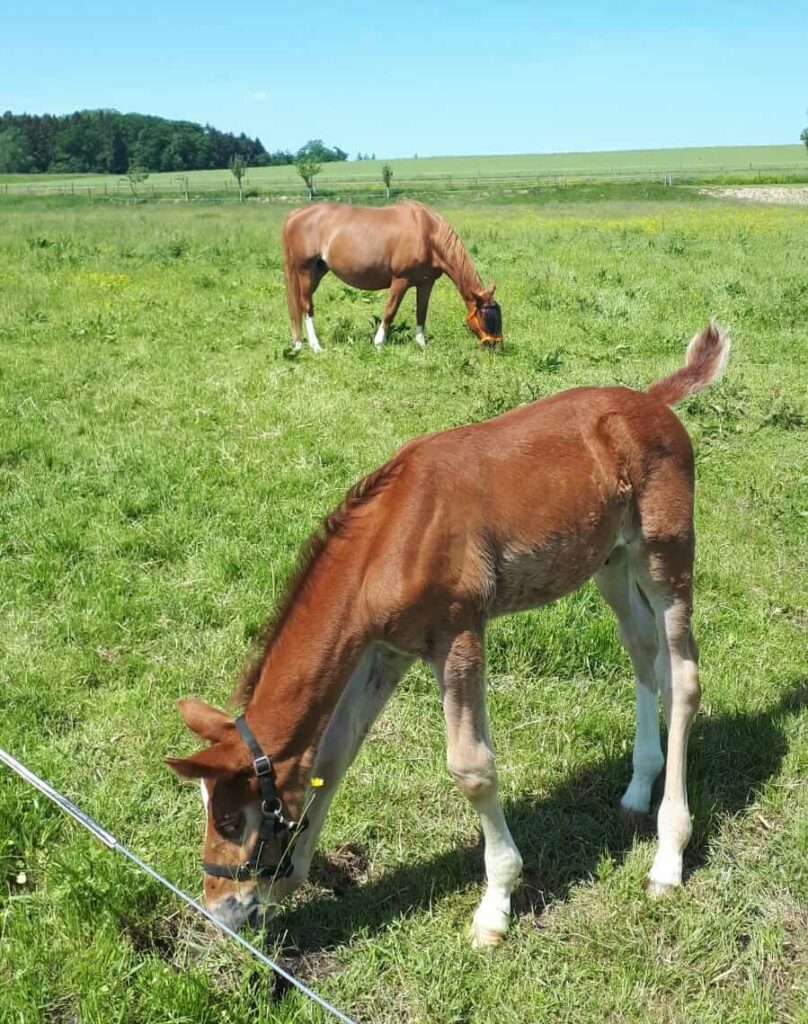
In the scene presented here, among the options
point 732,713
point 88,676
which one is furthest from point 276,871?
point 732,713

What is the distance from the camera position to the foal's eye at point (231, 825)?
282 cm

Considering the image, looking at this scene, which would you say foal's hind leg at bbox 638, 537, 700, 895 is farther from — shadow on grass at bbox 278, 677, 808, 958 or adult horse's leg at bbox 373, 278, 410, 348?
adult horse's leg at bbox 373, 278, 410, 348

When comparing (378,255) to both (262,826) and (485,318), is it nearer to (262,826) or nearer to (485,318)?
(485,318)

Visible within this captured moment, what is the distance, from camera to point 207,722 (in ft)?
9.39

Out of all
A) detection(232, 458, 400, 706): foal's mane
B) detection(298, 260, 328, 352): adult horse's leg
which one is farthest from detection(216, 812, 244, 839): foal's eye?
detection(298, 260, 328, 352): adult horse's leg

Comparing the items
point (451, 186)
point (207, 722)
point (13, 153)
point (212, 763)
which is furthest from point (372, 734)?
point (13, 153)

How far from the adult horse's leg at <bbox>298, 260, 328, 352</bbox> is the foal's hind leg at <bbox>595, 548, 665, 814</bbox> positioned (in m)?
8.27

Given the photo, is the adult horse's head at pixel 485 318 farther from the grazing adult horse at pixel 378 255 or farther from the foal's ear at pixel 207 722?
the foal's ear at pixel 207 722

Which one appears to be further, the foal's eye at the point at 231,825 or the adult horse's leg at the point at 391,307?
the adult horse's leg at the point at 391,307

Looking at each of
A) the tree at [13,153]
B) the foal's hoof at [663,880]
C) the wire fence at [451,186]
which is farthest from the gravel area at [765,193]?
the tree at [13,153]

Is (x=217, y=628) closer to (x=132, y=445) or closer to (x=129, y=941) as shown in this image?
(x=129, y=941)

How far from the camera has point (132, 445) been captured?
7.74 m

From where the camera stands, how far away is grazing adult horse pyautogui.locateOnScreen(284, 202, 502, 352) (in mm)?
12438

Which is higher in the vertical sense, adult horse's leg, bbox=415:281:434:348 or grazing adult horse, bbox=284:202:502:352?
grazing adult horse, bbox=284:202:502:352
